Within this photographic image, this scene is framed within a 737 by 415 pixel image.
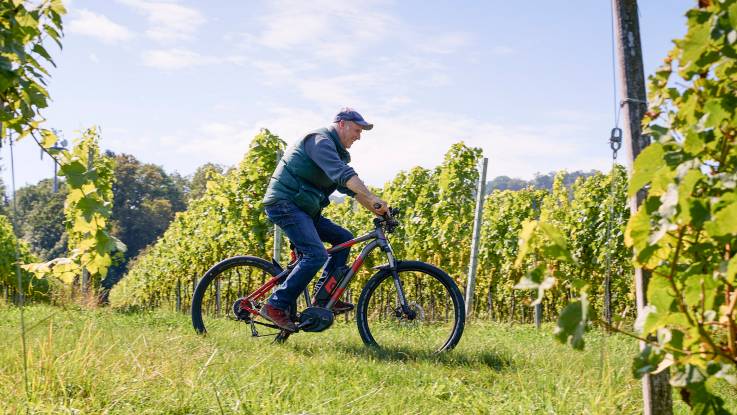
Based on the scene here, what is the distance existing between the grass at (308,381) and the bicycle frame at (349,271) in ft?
1.53

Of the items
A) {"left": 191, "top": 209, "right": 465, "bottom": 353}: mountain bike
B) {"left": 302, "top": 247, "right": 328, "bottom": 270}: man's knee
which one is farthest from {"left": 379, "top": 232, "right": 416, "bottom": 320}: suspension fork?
{"left": 302, "top": 247, "right": 328, "bottom": 270}: man's knee

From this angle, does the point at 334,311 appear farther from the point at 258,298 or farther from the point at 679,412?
the point at 679,412

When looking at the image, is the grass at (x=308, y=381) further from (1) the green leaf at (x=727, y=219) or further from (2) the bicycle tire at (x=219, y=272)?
(1) the green leaf at (x=727, y=219)

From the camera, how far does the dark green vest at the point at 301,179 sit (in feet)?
16.5

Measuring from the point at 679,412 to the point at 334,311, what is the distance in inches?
103

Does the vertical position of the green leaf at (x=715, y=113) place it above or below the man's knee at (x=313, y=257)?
above

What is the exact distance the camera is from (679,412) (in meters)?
3.52

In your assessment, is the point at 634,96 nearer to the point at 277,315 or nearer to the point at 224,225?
the point at 277,315

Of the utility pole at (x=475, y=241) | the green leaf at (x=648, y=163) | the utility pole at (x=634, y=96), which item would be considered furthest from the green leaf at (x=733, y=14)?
the utility pole at (x=475, y=241)

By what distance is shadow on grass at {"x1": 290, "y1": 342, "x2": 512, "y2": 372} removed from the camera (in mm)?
4598

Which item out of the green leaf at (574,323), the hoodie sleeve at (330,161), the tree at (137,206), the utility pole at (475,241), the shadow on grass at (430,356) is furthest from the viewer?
the tree at (137,206)

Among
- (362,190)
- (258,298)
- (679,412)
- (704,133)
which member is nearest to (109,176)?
(258,298)

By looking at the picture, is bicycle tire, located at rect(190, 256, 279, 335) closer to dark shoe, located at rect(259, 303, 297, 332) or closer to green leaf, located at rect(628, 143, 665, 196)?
dark shoe, located at rect(259, 303, 297, 332)

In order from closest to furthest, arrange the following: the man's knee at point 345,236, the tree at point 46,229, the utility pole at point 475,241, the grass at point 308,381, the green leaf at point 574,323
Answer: the green leaf at point 574,323 < the grass at point 308,381 < the man's knee at point 345,236 < the utility pole at point 475,241 < the tree at point 46,229
